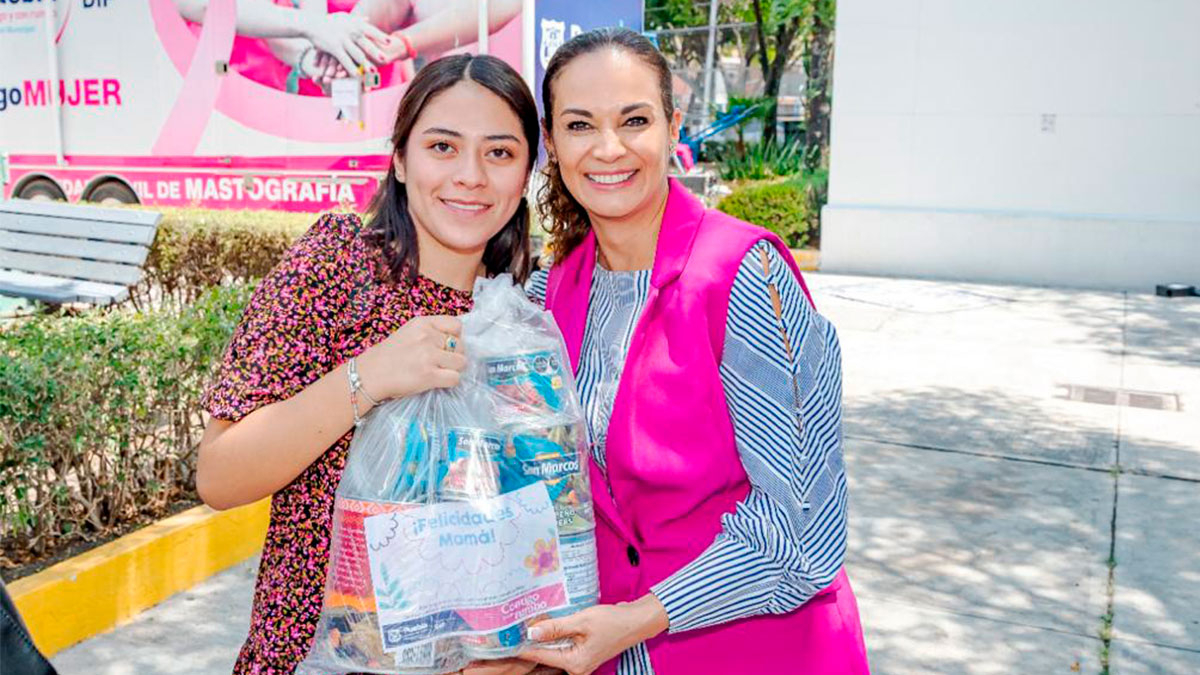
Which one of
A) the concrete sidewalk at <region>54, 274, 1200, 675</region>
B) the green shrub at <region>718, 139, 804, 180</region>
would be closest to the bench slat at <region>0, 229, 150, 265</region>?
the concrete sidewalk at <region>54, 274, 1200, 675</region>

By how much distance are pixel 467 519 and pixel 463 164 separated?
617mm

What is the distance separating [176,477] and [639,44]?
3.35 meters

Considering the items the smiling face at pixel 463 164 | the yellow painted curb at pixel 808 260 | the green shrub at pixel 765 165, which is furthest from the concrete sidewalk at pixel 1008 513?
the green shrub at pixel 765 165

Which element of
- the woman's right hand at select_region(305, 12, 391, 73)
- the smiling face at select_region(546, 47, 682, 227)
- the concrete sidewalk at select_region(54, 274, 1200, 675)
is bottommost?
the concrete sidewalk at select_region(54, 274, 1200, 675)

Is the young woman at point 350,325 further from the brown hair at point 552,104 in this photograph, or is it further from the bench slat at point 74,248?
the bench slat at point 74,248

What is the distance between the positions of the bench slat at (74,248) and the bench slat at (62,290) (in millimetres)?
193

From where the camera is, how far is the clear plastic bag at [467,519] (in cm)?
139

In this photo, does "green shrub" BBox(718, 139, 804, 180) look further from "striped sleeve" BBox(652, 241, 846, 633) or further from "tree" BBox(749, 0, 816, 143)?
"striped sleeve" BBox(652, 241, 846, 633)

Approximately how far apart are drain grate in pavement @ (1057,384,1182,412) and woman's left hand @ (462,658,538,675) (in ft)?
19.1

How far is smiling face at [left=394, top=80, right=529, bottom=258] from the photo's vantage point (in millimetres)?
1736

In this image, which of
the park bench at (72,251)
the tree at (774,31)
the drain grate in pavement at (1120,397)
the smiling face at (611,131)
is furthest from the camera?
the tree at (774,31)

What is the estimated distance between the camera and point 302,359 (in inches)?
63.4

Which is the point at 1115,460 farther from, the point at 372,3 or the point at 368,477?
the point at 372,3

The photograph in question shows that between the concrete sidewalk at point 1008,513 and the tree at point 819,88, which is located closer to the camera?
the concrete sidewalk at point 1008,513
